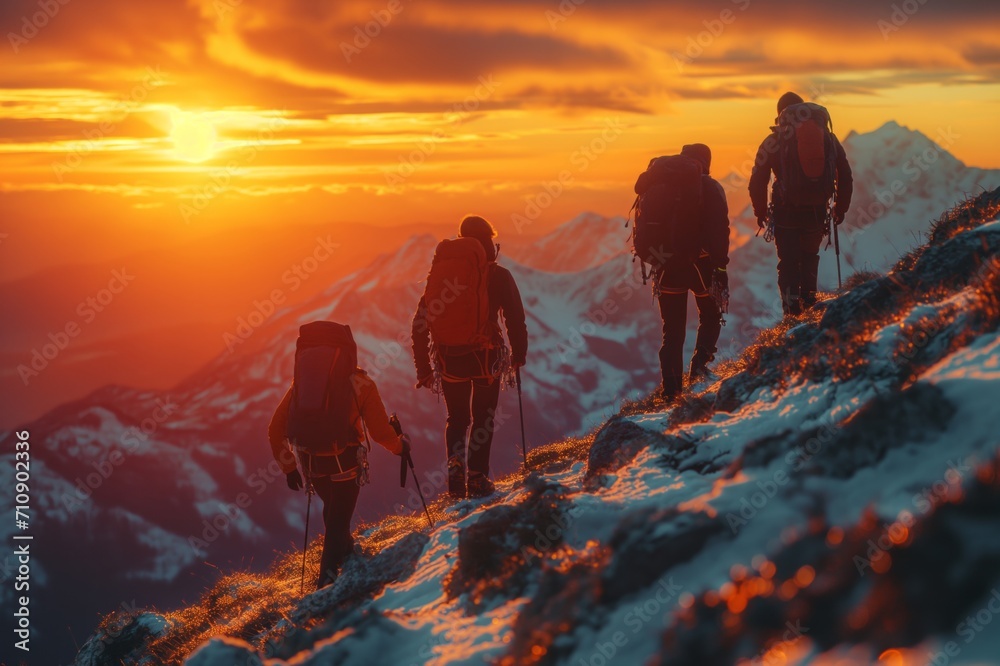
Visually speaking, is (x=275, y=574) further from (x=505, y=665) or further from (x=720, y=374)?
(x=505, y=665)

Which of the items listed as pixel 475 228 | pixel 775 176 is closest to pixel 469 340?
pixel 475 228

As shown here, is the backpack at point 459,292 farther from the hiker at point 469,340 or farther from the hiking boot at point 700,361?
the hiking boot at point 700,361

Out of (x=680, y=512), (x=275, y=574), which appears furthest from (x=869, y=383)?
(x=275, y=574)

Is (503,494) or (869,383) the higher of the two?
(869,383)

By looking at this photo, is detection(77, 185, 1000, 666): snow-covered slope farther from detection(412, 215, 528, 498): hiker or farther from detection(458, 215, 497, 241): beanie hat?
detection(458, 215, 497, 241): beanie hat

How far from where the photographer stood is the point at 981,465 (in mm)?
4688

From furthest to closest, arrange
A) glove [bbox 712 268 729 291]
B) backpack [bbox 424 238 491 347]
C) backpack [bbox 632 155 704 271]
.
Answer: glove [bbox 712 268 729 291] < backpack [bbox 632 155 704 271] < backpack [bbox 424 238 491 347]

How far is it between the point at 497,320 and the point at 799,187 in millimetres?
5177

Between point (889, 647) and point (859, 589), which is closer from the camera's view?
point (889, 647)

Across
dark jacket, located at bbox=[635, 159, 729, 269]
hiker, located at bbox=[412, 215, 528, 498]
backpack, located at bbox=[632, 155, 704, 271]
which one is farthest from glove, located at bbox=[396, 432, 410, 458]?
dark jacket, located at bbox=[635, 159, 729, 269]

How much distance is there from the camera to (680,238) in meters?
12.2

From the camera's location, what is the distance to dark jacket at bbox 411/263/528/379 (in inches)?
468

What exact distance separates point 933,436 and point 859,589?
137cm

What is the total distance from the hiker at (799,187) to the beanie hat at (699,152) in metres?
0.96
